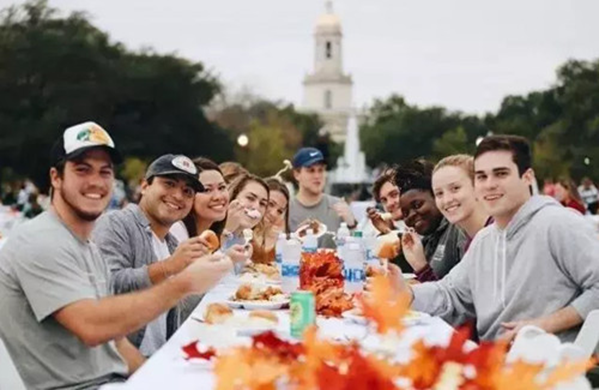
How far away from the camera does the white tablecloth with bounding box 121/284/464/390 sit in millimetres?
3268

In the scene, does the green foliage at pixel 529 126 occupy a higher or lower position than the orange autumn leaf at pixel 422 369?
higher

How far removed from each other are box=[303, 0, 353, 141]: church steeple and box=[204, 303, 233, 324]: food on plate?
126697mm

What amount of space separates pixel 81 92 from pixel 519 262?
156 ft

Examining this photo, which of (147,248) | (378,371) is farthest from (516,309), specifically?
(378,371)

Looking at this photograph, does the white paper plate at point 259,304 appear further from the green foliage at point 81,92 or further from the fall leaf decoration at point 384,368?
the green foliage at point 81,92

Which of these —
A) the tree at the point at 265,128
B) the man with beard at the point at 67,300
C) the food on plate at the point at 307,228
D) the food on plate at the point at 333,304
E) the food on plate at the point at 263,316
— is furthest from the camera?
the tree at the point at 265,128

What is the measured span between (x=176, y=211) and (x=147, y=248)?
325 millimetres

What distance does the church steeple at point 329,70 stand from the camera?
432ft

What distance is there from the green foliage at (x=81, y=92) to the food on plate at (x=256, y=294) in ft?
148

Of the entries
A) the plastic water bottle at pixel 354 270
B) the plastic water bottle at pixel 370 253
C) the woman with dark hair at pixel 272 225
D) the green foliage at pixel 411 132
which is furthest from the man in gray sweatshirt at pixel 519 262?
the green foliage at pixel 411 132

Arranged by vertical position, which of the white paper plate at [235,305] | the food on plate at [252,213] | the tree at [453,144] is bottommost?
the white paper plate at [235,305]

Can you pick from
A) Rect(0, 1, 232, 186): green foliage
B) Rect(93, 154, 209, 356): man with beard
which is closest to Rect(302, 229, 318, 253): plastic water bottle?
Rect(93, 154, 209, 356): man with beard

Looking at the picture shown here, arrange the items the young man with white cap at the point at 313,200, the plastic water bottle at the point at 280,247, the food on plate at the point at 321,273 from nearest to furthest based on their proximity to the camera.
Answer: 1. the food on plate at the point at 321,273
2. the plastic water bottle at the point at 280,247
3. the young man with white cap at the point at 313,200

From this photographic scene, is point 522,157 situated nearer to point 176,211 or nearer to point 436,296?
point 436,296
